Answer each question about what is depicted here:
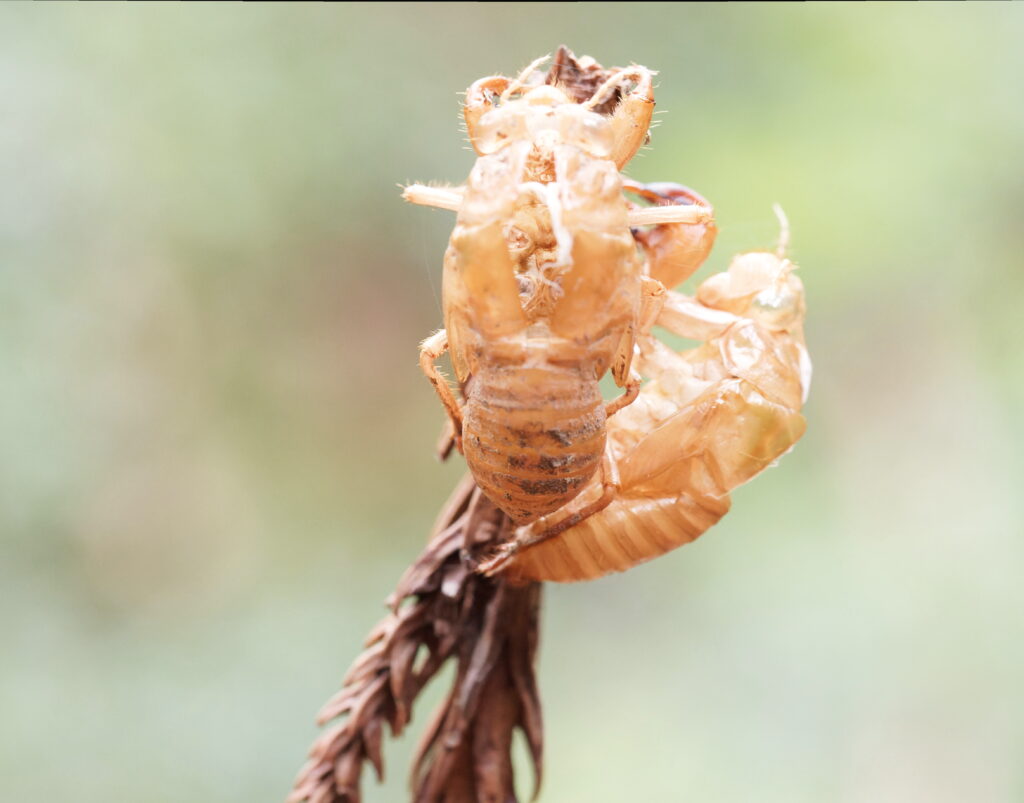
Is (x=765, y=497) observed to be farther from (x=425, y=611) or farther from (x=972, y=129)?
(x=425, y=611)

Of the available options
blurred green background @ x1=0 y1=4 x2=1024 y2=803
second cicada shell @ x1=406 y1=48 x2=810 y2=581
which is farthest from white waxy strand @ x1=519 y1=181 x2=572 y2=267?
blurred green background @ x1=0 y1=4 x2=1024 y2=803

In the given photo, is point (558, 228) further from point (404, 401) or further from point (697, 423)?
point (404, 401)

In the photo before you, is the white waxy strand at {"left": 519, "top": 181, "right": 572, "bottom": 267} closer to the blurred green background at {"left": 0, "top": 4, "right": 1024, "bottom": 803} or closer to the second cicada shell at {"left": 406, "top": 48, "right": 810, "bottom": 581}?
the second cicada shell at {"left": 406, "top": 48, "right": 810, "bottom": 581}

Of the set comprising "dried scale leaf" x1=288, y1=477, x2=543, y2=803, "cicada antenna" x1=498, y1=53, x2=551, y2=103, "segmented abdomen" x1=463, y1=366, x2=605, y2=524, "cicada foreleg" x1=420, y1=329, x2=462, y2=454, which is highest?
"cicada antenna" x1=498, y1=53, x2=551, y2=103

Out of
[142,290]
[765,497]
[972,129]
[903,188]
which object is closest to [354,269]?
[142,290]

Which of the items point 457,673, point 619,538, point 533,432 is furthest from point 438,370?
point 457,673

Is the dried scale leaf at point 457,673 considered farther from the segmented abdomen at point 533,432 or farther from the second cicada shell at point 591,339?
the segmented abdomen at point 533,432

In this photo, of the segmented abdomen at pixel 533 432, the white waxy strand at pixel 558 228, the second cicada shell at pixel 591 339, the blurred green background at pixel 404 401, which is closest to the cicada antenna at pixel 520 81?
the second cicada shell at pixel 591 339
